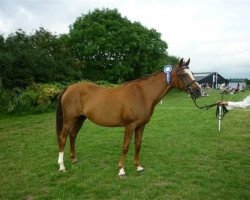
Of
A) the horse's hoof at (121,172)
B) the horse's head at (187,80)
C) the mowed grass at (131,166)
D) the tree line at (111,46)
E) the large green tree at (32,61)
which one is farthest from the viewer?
the tree line at (111,46)

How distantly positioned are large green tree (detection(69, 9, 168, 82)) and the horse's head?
3138 centimetres

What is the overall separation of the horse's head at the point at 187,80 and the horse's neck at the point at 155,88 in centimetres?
33

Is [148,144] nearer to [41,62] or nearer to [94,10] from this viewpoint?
[41,62]

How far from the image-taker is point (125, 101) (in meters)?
6.69

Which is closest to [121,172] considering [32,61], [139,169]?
[139,169]

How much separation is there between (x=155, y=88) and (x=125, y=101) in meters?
0.72

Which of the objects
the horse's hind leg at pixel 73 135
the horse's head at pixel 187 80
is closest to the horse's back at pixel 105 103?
the horse's hind leg at pixel 73 135

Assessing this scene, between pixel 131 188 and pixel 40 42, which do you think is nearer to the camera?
pixel 131 188

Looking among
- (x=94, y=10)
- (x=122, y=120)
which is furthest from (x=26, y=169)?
(x=94, y=10)

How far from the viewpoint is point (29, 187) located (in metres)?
6.04

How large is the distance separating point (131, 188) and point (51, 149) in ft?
13.0

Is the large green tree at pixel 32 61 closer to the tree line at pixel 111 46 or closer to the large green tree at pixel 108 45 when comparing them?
the tree line at pixel 111 46

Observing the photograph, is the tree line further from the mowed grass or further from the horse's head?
the horse's head

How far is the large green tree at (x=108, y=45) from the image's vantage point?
128 feet
